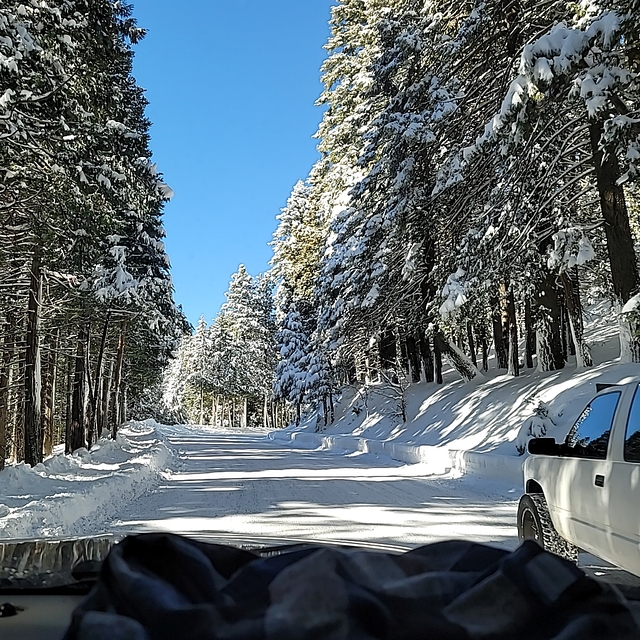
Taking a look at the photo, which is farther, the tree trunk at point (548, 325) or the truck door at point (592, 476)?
the tree trunk at point (548, 325)

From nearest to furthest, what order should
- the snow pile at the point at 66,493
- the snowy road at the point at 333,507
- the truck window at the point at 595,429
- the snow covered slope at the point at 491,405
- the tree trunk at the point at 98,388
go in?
the truck window at the point at 595,429
the snow pile at the point at 66,493
the snowy road at the point at 333,507
the snow covered slope at the point at 491,405
the tree trunk at the point at 98,388

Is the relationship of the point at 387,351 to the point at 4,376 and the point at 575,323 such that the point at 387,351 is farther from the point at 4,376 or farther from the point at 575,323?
the point at 4,376

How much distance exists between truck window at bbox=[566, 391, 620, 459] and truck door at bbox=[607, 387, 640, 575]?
0.65 feet

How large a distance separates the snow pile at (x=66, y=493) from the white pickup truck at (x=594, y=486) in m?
5.81

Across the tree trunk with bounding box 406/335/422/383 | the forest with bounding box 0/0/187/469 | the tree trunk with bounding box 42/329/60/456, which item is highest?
the forest with bounding box 0/0/187/469

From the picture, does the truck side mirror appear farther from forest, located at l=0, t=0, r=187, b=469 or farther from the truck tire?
forest, located at l=0, t=0, r=187, b=469

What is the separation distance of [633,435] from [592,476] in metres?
0.60

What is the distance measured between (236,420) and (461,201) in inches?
3183

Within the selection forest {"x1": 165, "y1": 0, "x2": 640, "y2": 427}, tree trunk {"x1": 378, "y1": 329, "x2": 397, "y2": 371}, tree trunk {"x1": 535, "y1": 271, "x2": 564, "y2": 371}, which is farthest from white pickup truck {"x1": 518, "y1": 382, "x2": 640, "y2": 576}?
tree trunk {"x1": 378, "y1": 329, "x2": 397, "y2": 371}

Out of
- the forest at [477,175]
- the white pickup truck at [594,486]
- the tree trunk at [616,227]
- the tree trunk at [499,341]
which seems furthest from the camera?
the tree trunk at [499,341]

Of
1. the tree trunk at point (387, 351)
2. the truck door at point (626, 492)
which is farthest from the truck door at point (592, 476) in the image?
the tree trunk at point (387, 351)

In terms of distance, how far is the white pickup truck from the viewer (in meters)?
4.34

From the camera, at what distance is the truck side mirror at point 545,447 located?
226 inches

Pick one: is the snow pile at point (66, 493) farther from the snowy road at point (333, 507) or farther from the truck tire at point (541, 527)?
the truck tire at point (541, 527)
